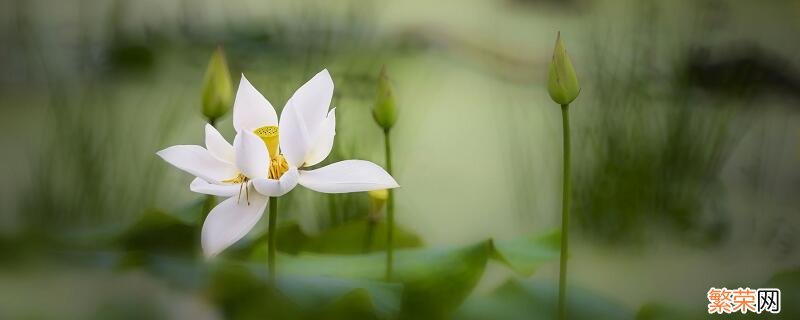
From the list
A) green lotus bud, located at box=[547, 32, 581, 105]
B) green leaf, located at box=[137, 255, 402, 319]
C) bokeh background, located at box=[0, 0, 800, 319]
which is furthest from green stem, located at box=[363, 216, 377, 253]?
green lotus bud, located at box=[547, 32, 581, 105]

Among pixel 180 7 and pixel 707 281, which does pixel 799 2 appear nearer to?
pixel 707 281

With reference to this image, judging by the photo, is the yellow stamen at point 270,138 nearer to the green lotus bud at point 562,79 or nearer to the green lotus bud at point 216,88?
the green lotus bud at point 216,88

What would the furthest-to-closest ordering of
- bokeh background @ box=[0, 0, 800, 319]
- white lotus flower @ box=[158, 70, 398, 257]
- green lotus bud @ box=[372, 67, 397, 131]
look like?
bokeh background @ box=[0, 0, 800, 319] < green lotus bud @ box=[372, 67, 397, 131] < white lotus flower @ box=[158, 70, 398, 257]

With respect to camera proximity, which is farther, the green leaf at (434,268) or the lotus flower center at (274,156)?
the green leaf at (434,268)

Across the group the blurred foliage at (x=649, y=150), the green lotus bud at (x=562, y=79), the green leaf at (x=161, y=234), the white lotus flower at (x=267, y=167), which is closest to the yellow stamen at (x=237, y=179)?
the white lotus flower at (x=267, y=167)

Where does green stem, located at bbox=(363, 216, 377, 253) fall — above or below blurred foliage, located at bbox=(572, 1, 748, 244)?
below

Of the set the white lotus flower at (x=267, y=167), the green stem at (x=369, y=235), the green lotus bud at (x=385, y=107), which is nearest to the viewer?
the white lotus flower at (x=267, y=167)

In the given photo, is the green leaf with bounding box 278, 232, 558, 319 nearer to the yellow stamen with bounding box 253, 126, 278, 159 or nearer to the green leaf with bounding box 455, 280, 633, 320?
the green leaf with bounding box 455, 280, 633, 320
